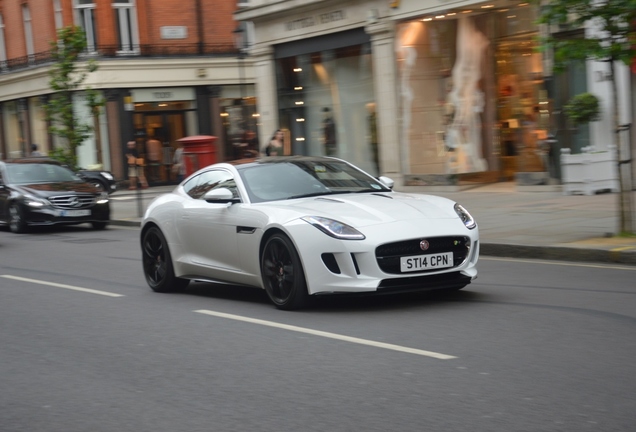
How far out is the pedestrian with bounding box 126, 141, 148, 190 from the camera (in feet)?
119

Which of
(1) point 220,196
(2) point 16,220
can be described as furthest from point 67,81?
(1) point 220,196

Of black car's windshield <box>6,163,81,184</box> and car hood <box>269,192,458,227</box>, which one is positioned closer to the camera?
car hood <box>269,192,458,227</box>

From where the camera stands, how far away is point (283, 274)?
8.59 m

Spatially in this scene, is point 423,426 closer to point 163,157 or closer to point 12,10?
point 163,157

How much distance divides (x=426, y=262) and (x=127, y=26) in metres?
31.9

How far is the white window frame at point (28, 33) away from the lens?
4072 cm

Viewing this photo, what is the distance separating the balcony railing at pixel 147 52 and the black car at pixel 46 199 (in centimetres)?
1602

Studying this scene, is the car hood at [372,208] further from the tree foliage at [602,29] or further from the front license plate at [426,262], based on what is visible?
the tree foliage at [602,29]

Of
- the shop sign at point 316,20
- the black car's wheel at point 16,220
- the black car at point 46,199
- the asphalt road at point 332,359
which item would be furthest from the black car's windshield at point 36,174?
the asphalt road at point 332,359

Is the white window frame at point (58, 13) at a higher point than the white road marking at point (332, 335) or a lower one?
higher

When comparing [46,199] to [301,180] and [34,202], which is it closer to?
[34,202]

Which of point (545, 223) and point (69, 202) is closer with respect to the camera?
point (545, 223)

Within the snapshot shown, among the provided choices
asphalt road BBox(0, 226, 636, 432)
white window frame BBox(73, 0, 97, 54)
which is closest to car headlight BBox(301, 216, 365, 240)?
asphalt road BBox(0, 226, 636, 432)

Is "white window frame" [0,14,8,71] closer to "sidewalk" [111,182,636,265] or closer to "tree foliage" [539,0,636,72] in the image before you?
"sidewalk" [111,182,636,265]
